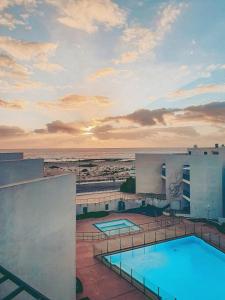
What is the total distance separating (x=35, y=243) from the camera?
39.9 feet

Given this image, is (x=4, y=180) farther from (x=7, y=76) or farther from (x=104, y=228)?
(x=104, y=228)

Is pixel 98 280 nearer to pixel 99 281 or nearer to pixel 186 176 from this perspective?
pixel 99 281

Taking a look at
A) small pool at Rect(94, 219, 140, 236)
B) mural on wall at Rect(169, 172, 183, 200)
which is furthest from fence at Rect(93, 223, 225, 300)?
mural on wall at Rect(169, 172, 183, 200)

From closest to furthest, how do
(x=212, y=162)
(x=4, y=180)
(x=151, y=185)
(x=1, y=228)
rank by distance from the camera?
(x=1, y=228) < (x=4, y=180) < (x=212, y=162) < (x=151, y=185)

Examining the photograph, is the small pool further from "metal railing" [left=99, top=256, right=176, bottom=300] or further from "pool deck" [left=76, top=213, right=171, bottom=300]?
"metal railing" [left=99, top=256, right=176, bottom=300]

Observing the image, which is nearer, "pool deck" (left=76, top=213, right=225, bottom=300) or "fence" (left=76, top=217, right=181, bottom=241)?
"pool deck" (left=76, top=213, right=225, bottom=300)

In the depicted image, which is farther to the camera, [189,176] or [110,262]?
[189,176]

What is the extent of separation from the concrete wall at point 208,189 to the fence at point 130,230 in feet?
11.2

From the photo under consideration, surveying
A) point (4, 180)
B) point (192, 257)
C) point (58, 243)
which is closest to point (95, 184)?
point (192, 257)

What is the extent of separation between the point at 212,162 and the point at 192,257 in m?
14.3

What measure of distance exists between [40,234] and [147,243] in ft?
54.0

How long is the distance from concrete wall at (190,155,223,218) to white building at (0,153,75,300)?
80.5ft

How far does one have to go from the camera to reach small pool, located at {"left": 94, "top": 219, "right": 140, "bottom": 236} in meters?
31.0

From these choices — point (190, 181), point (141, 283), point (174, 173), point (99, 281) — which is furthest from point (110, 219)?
point (141, 283)
